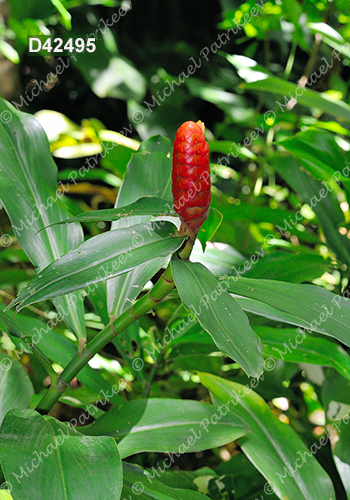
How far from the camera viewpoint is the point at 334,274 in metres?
1.02

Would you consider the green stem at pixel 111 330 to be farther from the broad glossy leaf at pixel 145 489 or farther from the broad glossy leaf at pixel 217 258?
the broad glossy leaf at pixel 217 258

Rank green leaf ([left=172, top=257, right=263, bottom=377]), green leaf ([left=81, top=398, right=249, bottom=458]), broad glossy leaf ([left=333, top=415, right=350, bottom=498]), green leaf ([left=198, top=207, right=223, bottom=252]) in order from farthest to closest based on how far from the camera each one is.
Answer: broad glossy leaf ([left=333, top=415, right=350, bottom=498]) < green leaf ([left=81, top=398, right=249, bottom=458]) < green leaf ([left=198, top=207, right=223, bottom=252]) < green leaf ([left=172, top=257, right=263, bottom=377])

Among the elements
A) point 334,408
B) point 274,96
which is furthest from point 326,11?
point 334,408

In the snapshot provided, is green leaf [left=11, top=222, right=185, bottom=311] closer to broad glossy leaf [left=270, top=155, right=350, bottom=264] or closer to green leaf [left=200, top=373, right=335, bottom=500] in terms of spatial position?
green leaf [left=200, top=373, right=335, bottom=500]

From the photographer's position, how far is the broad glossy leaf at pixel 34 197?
1.98 ft

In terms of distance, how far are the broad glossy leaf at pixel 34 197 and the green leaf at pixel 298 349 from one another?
275 mm

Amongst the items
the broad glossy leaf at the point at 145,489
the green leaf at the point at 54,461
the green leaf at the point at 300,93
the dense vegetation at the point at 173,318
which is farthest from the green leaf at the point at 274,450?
the green leaf at the point at 300,93

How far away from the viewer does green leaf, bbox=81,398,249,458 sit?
0.60 metres

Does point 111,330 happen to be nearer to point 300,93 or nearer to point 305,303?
point 305,303

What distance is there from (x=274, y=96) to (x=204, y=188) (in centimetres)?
139

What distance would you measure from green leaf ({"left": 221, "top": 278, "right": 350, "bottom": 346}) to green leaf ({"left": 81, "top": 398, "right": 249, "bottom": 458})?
0.27m

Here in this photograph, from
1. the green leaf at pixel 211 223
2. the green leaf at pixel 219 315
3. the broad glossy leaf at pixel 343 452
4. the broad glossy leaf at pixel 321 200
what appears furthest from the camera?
the broad glossy leaf at pixel 321 200

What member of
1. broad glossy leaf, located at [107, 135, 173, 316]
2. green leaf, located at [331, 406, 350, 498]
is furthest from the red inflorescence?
green leaf, located at [331, 406, 350, 498]

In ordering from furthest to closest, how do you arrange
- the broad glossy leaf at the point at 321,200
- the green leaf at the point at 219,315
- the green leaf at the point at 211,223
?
the broad glossy leaf at the point at 321,200, the green leaf at the point at 211,223, the green leaf at the point at 219,315
